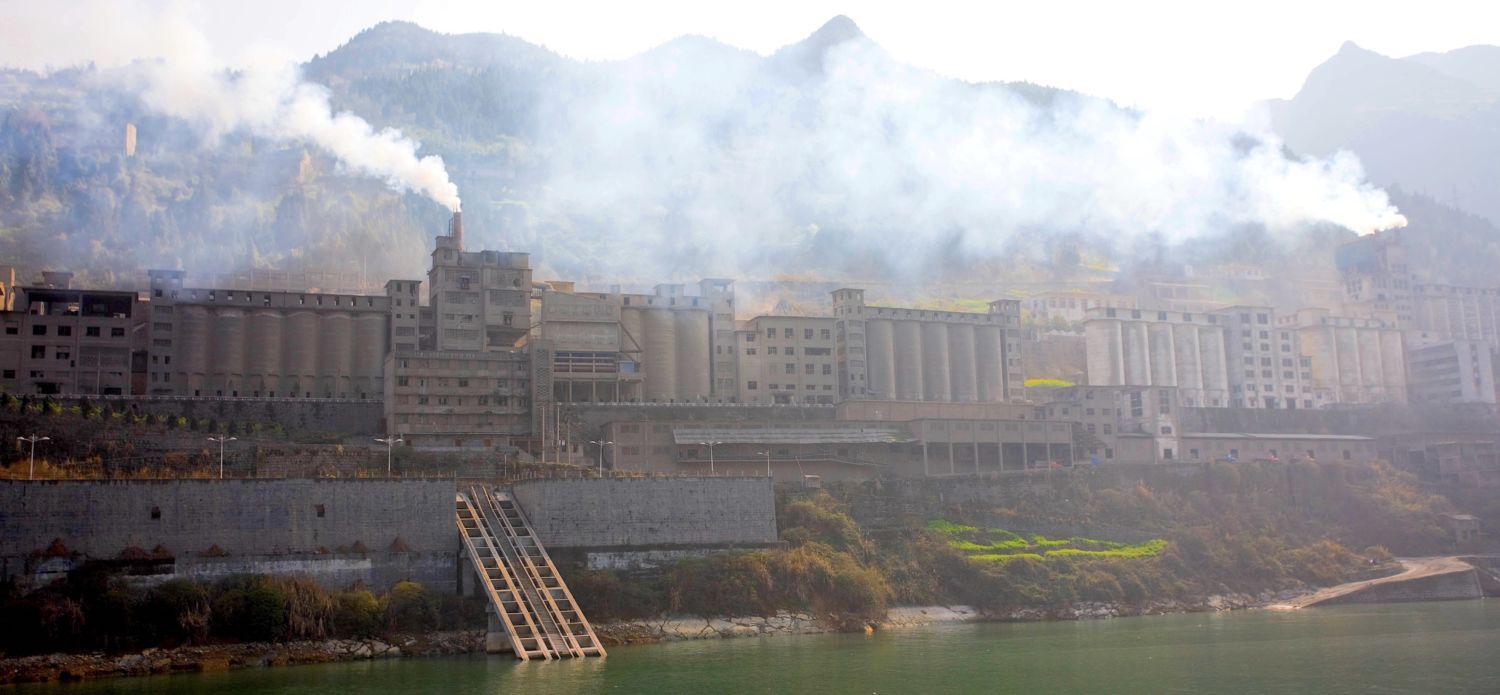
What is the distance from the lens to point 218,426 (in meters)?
72.8

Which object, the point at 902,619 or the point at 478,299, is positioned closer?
the point at 902,619

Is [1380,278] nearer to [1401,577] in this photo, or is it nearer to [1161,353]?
[1161,353]

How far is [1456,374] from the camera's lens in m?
117

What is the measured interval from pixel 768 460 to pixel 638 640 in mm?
23088

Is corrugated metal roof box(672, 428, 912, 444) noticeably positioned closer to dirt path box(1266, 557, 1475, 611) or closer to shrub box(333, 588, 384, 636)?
dirt path box(1266, 557, 1475, 611)

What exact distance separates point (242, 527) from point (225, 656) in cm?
682

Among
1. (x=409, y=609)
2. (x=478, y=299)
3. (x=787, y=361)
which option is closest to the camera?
(x=409, y=609)

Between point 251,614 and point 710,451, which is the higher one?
point 710,451

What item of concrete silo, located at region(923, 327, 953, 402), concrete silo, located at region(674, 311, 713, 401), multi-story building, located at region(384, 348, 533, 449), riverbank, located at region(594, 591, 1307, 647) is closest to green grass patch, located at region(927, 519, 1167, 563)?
riverbank, located at region(594, 591, 1307, 647)

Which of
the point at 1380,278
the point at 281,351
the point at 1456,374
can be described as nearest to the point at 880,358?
the point at 281,351

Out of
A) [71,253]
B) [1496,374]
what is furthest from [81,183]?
[1496,374]

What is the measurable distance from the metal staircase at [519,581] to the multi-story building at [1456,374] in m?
88.8

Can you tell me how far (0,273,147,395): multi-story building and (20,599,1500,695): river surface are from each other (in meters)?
39.7

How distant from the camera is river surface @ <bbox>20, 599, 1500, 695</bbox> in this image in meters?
40.4
